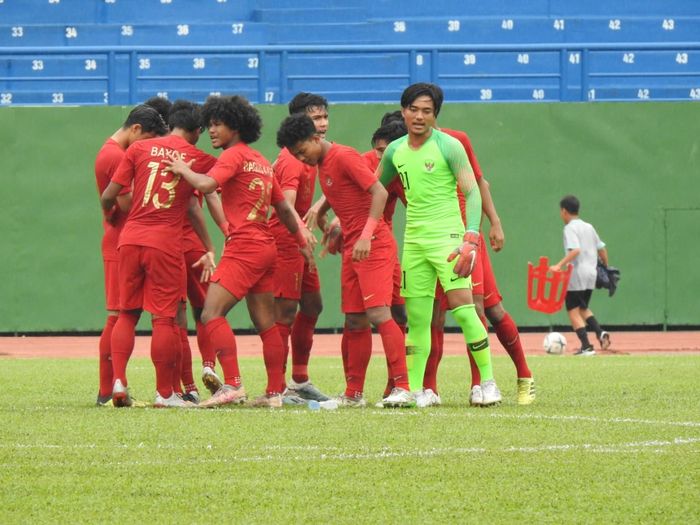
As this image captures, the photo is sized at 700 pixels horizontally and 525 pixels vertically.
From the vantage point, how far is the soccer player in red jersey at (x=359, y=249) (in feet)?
31.7

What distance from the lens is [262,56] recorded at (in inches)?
818

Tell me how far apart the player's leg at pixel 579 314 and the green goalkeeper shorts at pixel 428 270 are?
8.14 m

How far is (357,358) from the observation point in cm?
1002

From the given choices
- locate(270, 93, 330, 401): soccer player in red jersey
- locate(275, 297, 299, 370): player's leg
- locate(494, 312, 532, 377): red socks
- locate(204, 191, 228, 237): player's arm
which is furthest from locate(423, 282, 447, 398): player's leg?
locate(204, 191, 228, 237): player's arm

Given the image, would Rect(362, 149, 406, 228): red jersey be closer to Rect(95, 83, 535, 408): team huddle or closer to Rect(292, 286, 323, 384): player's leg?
Rect(95, 83, 535, 408): team huddle

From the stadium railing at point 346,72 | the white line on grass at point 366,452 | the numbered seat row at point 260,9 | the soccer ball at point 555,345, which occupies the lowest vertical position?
the soccer ball at point 555,345

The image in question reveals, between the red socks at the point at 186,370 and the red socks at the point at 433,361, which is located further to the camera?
the red socks at the point at 186,370

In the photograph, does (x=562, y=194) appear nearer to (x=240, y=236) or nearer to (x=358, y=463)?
(x=240, y=236)

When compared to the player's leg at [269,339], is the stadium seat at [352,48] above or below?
above

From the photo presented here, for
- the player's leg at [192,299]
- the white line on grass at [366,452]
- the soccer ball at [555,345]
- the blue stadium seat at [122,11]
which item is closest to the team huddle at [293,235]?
the player's leg at [192,299]

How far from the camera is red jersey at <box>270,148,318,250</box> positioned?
1068cm

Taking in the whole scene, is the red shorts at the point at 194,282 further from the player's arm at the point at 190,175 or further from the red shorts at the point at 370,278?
the red shorts at the point at 370,278

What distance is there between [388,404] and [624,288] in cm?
1216

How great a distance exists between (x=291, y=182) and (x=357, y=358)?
1554mm
